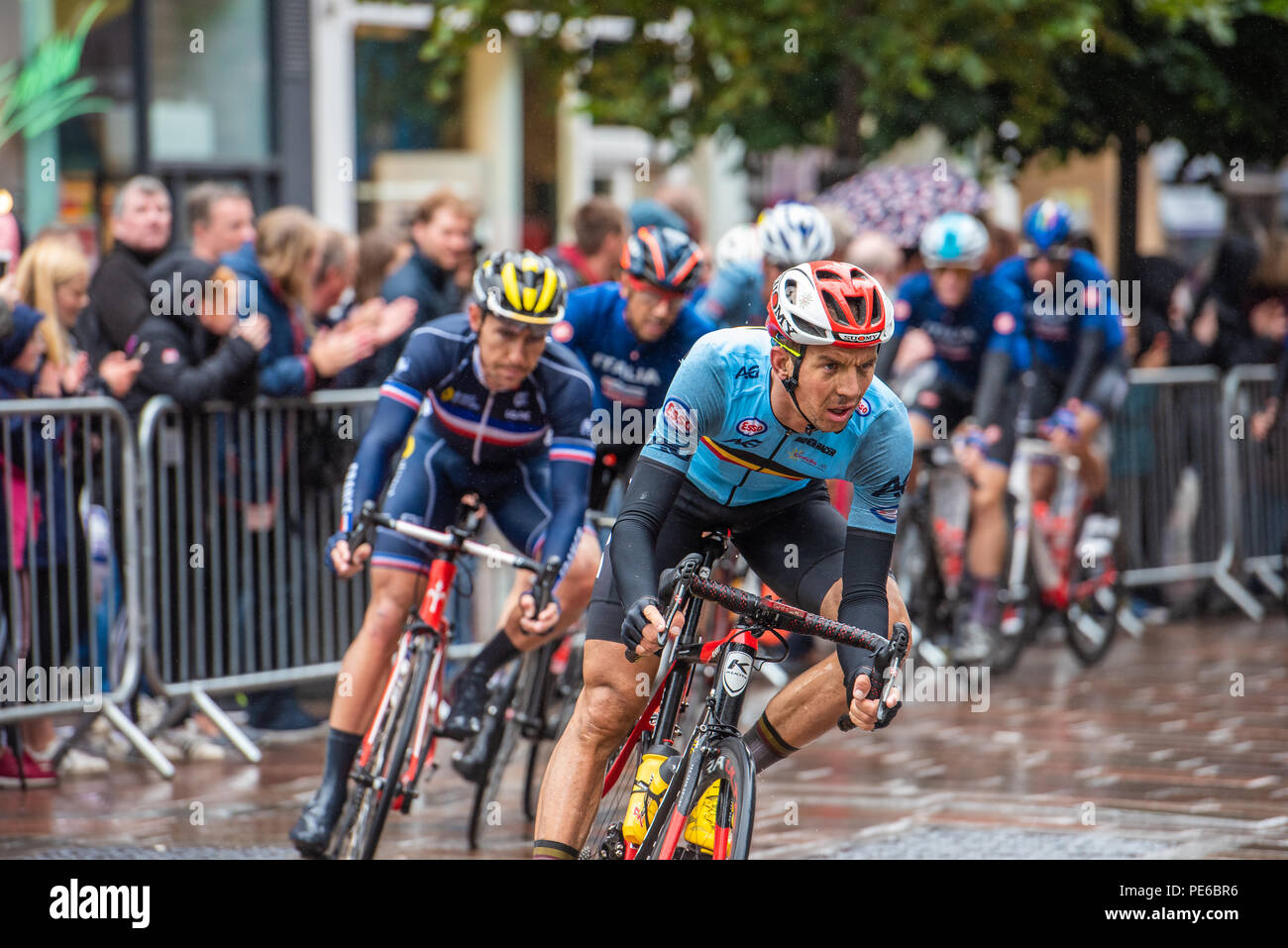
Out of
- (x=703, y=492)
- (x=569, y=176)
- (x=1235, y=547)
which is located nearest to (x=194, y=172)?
(x=569, y=176)

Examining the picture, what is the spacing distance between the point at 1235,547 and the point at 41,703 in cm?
828

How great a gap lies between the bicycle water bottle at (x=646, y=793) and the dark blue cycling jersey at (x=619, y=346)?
2855 mm

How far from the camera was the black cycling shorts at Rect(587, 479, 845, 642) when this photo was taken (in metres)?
5.74

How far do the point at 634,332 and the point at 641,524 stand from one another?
2.61m

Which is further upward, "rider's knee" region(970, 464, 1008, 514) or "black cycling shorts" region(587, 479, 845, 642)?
"black cycling shorts" region(587, 479, 845, 642)

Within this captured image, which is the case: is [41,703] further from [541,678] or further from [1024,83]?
[1024,83]

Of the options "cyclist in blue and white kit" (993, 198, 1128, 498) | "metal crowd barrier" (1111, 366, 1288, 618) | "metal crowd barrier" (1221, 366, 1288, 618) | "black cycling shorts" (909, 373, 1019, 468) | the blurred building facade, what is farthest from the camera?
the blurred building facade

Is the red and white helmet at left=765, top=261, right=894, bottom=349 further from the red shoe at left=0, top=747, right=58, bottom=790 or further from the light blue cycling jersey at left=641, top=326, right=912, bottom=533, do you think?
the red shoe at left=0, top=747, right=58, bottom=790

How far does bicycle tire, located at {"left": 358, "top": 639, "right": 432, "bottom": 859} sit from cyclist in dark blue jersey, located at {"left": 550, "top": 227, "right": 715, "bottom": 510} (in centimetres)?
162

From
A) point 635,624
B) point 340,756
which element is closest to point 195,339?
point 340,756

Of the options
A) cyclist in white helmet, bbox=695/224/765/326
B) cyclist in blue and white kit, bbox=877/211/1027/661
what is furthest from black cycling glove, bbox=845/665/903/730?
cyclist in blue and white kit, bbox=877/211/1027/661

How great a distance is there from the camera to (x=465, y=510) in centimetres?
712

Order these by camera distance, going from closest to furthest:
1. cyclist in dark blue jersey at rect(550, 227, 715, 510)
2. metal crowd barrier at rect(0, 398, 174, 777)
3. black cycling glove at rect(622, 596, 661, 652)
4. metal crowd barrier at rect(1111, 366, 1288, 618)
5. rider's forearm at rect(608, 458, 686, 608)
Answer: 1. black cycling glove at rect(622, 596, 661, 652)
2. rider's forearm at rect(608, 458, 686, 608)
3. cyclist in dark blue jersey at rect(550, 227, 715, 510)
4. metal crowd barrier at rect(0, 398, 174, 777)
5. metal crowd barrier at rect(1111, 366, 1288, 618)

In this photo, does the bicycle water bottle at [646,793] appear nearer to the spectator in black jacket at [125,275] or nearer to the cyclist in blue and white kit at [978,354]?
the spectator in black jacket at [125,275]
